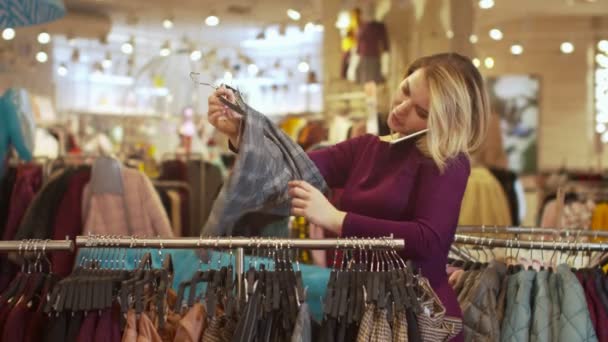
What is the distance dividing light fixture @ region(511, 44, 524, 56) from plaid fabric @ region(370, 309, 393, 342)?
7.58m

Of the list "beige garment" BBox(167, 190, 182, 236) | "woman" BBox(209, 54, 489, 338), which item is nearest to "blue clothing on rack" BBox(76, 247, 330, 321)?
"woman" BBox(209, 54, 489, 338)

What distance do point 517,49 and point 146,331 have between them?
26.4 ft

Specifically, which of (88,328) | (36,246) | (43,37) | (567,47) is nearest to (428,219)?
(88,328)

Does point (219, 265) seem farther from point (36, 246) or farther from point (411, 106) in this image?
point (411, 106)

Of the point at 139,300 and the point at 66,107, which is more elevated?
the point at 66,107

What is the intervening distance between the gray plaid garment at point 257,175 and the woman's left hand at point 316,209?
10 cm

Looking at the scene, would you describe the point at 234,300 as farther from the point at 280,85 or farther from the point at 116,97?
the point at 116,97

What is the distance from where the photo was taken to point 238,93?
194 cm

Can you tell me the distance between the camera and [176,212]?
17.6 feet

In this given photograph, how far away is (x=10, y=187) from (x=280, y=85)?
698 cm

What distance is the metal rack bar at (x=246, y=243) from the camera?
179 cm

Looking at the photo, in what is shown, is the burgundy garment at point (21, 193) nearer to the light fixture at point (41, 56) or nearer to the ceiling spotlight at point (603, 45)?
the light fixture at point (41, 56)

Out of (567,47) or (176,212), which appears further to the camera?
(567,47)

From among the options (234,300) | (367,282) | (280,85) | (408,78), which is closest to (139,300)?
(234,300)
